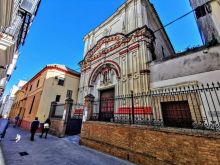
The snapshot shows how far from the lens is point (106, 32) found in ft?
48.4

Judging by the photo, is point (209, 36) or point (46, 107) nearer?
point (209, 36)

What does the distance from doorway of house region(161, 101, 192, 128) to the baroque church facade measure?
174 cm

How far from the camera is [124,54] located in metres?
11.2

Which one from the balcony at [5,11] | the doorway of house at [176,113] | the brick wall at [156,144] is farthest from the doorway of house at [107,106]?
the balcony at [5,11]

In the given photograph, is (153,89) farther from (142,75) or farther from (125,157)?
(125,157)

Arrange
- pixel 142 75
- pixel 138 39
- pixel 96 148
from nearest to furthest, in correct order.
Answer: pixel 96 148, pixel 142 75, pixel 138 39

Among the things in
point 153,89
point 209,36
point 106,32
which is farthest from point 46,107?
point 209,36

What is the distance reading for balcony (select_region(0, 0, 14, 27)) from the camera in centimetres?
386

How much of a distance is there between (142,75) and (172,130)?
5.19 meters

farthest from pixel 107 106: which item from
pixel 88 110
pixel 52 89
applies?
pixel 52 89

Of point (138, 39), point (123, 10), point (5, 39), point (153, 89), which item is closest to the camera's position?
point (5, 39)

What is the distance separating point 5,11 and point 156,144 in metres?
7.08

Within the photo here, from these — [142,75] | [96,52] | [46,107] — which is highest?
[96,52]

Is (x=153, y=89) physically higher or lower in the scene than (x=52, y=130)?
higher
